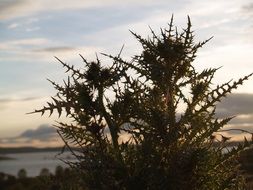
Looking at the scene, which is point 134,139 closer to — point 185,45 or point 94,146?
point 94,146

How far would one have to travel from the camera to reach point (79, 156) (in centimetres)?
322

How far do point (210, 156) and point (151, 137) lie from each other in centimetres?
41

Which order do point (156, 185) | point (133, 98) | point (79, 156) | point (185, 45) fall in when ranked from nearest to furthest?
point (156, 185)
point (79, 156)
point (133, 98)
point (185, 45)

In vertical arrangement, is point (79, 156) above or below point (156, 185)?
above

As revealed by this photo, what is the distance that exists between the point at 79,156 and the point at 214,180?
0.93m

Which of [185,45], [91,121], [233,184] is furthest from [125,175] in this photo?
[185,45]

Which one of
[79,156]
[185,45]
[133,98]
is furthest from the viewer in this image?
[185,45]

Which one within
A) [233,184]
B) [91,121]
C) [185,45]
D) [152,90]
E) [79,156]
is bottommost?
[233,184]

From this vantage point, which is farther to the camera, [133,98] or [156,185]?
[133,98]

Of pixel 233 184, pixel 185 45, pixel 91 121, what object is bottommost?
pixel 233 184

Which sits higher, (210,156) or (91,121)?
(91,121)

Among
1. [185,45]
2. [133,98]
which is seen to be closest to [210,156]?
[133,98]

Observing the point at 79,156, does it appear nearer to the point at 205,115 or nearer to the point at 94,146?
the point at 94,146

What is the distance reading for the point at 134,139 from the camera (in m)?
3.23
